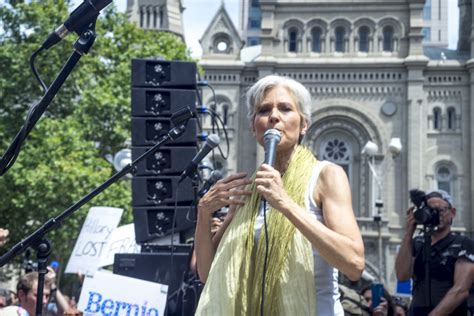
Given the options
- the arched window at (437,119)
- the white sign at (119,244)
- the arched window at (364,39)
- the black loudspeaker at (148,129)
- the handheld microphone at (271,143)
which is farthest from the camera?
the arched window at (364,39)

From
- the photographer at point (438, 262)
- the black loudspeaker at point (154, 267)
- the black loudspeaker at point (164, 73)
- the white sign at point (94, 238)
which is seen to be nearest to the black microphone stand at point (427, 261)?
the photographer at point (438, 262)

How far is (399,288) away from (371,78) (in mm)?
28882

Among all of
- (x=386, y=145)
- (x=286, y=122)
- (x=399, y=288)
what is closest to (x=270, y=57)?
(x=386, y=145)

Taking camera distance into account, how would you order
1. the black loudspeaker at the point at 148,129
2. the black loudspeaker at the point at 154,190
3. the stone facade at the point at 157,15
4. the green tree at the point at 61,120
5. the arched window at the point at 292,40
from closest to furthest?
1. the black loudspeaker at the point at 148,129
2. the black loudspeaker at the point at 154,190
3. the green tree at the point at 61,120
4. the arched window at the point at 292,40
5. the stone facade at the point at 157,15

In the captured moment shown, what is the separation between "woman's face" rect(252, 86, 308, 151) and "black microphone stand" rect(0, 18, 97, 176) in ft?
3.48

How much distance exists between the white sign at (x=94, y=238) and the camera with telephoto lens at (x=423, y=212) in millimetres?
4993

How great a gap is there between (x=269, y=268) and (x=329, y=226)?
11.0 inches

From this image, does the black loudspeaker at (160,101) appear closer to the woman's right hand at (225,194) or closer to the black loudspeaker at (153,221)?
the black loudspeaker at (153,221)

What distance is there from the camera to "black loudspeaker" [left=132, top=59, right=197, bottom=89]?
7973 mm

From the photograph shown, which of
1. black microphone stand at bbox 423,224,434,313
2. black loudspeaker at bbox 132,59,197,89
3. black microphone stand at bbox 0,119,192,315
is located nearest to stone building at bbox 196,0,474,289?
black loudspeaker at bbox 132,59,197,89

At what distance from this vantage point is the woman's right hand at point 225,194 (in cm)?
324

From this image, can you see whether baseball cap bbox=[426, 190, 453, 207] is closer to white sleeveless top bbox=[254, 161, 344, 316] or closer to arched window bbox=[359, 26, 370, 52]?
white sleeveless top bbox=[254, 161, 344, 316]

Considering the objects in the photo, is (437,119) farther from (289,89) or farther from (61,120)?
(289,89)

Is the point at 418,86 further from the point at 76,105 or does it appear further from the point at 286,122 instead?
the point at 286,122
